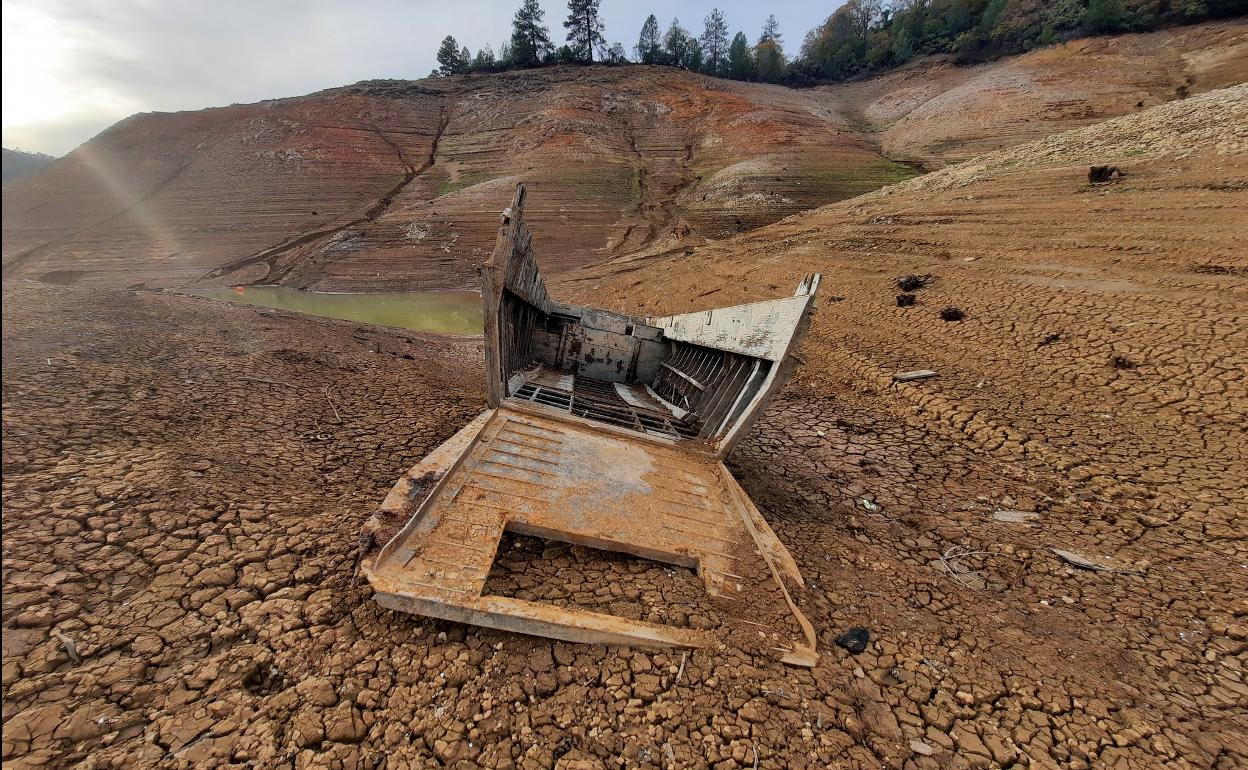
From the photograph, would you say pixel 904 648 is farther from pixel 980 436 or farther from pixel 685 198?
pixel 685 198

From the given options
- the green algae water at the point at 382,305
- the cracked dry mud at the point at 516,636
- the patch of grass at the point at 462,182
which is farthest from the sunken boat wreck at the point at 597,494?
the patch of grass at the point at 462,182

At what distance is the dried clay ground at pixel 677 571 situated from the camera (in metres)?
2.12

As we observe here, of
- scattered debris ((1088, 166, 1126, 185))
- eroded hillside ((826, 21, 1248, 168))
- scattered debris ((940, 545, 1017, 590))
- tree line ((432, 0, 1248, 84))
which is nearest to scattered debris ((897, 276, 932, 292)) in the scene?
scattered debris ((1088, 166, 1126, 185))

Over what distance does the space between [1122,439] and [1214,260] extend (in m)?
5.23

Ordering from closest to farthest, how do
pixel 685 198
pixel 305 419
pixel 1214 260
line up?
pixel 305 419, pixel 1214 260, pixel 685 198

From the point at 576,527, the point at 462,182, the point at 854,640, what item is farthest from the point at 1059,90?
the point at 576,527

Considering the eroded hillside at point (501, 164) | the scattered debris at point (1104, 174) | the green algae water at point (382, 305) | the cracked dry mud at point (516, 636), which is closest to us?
the cracked dry mud at point (516, 636)

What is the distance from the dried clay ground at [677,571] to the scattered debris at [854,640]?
0.06 m

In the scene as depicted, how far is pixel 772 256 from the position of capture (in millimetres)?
14477

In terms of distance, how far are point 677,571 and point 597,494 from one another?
767 mm

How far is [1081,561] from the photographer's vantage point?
3592mm

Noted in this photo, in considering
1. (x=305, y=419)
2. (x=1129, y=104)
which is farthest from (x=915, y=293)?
(x=1129, y=104)

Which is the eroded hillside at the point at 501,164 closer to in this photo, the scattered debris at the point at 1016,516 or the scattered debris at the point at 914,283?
the scattered debris at the point at 914,283

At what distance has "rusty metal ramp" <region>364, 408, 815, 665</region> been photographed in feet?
7.98
